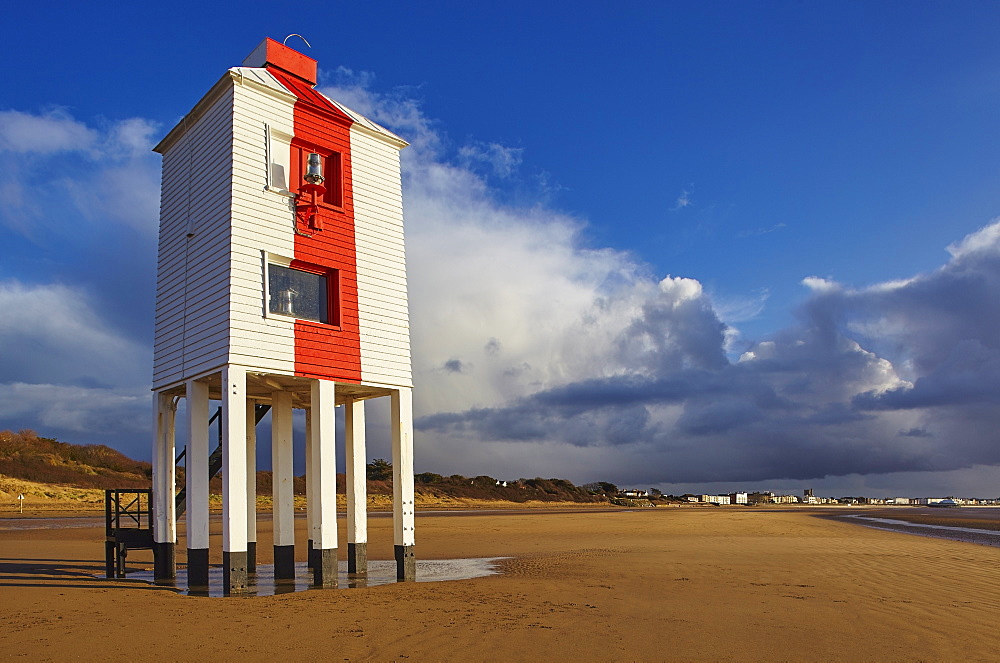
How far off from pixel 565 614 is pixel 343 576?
7.60 metres

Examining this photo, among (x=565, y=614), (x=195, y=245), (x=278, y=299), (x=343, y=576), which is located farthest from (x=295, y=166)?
(x=565, y=614)

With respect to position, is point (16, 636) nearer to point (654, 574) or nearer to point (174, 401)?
point (174, 401)

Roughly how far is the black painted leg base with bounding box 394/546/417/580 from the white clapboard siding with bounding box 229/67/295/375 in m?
4.79

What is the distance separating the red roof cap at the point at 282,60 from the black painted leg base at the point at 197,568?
11553 mm

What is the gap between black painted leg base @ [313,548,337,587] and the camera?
15757 mm

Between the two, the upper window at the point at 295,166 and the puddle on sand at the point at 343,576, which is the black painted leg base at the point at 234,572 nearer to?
the puddle on sand at the point at 343,576

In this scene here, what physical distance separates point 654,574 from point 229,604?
920cm

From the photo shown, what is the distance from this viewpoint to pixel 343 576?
58.1ft

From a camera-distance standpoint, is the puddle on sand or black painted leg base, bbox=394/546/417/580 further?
black painted leg base, bbox=394/546/417/580

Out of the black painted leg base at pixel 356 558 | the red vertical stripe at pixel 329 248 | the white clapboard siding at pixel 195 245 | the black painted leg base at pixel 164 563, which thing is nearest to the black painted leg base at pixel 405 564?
the black painted leg base at pixel 356 558

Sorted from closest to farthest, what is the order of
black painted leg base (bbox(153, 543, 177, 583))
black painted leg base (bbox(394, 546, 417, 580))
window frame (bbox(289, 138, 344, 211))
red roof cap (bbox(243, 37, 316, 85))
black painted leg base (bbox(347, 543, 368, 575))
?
black painted leg base (bbox(394, 546, 417, 580)) → window frame (bbox(289, 138, 344, 211)) → black painted leg base (bbox(153, 543, 177, 583)) → black painted leg base (bbox(347, 543, 368, 575)) → red roof cap (bbox(243, 37, 316, 85))

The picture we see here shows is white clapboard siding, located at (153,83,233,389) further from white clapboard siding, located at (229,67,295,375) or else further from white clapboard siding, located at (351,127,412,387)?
white clapboard siding, located at (351,127,412,387)

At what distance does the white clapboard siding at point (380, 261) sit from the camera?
1744cm

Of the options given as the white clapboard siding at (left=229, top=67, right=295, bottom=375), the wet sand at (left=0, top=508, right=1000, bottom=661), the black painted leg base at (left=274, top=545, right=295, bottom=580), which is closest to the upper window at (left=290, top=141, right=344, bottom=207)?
the white clapboard siding at (left=229, top=67, right=295, bottom=375)
